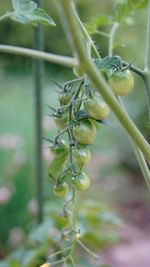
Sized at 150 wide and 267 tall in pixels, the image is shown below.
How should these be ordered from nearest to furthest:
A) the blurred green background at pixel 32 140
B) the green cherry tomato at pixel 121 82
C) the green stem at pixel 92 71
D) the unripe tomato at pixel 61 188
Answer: the green stem at pixel 92 71, the green cherry tomato at pixel 121 82, the unripe tomato at pixel 61 188, the blurred green background at pixel 32 140

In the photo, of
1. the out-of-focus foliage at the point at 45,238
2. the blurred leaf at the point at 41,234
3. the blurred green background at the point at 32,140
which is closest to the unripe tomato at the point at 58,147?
the out-of-focus foliage at the point at 45,238

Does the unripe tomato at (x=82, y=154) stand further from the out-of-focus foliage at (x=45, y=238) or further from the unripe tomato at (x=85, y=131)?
the out-of-focus foliage at (x=45, y=238)

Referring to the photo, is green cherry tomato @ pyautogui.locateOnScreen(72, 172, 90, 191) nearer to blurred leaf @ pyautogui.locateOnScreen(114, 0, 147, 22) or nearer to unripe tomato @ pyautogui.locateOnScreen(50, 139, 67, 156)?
unripe tomato @ pyautogui.locateOnScreen(50, 139, 67, 156)

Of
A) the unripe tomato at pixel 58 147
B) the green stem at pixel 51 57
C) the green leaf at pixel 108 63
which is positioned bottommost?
the unripe tomato at pixel 58 147

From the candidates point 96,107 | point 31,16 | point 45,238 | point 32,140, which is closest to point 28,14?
point 31,16

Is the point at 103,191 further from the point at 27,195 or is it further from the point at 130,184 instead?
the point at 27,195

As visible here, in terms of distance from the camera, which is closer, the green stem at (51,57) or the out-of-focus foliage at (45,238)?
the green stem at (51,57)
